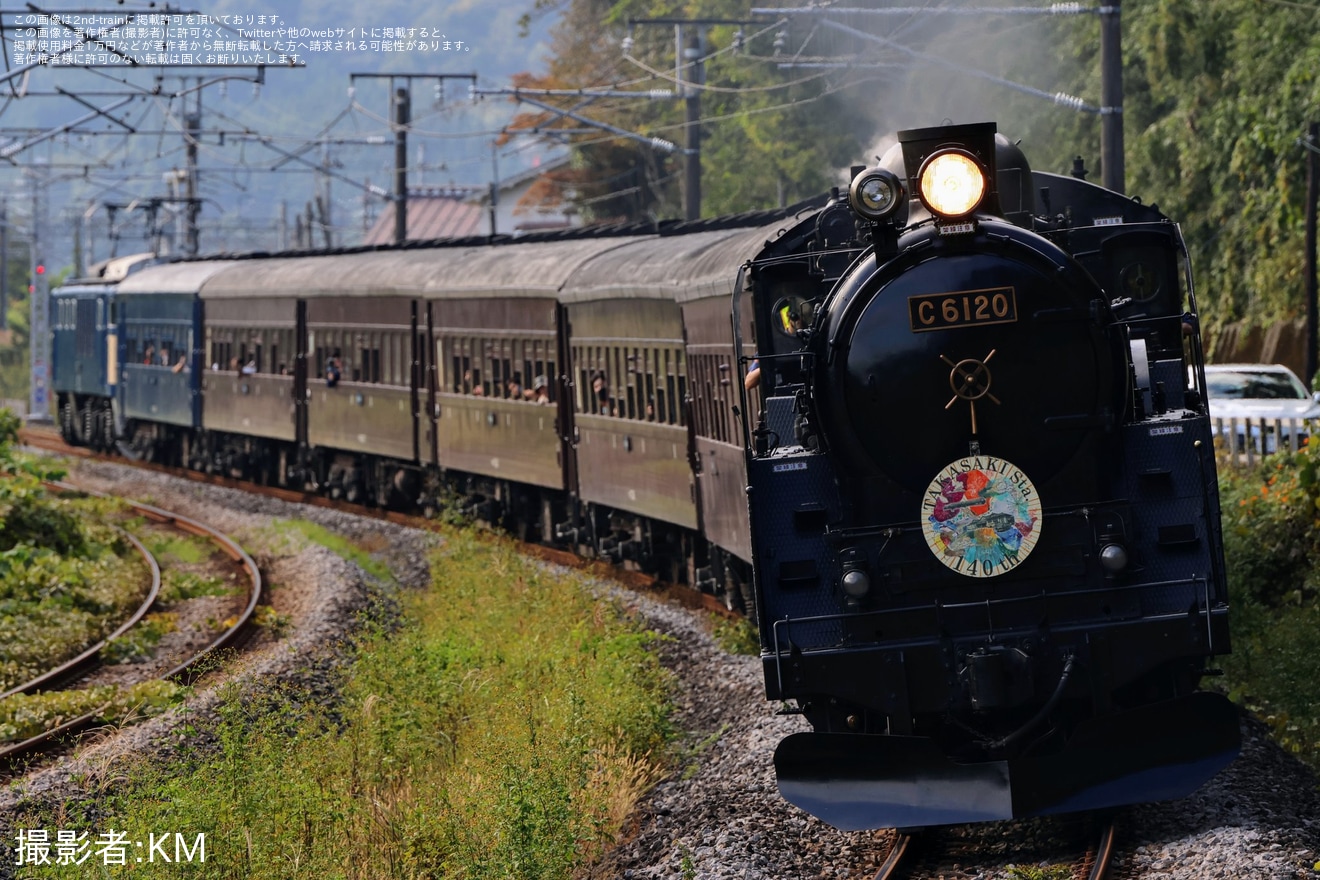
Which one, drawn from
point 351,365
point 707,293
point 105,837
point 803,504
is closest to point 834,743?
point 803,504

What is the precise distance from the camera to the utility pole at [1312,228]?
22922mm

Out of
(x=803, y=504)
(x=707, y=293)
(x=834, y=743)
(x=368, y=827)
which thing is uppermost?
(x=707, y=293)

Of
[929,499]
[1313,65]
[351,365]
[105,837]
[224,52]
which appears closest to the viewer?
[929,499]

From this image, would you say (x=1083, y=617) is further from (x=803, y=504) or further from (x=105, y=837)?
(x=105, y=837)

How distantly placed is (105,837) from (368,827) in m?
1.28

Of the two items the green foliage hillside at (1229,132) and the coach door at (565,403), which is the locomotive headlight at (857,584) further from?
the green foliage hillside at (1229,132)

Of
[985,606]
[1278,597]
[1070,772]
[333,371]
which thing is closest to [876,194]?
[985,606]

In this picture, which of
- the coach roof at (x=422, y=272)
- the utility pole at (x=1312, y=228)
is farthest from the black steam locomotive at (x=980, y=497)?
the utility pole at (x=1312, y=228)

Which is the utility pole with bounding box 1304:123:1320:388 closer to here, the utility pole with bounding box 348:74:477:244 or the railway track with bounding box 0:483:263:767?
the railway track with bounding box 0:483:263:767

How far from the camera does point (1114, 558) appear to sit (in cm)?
811

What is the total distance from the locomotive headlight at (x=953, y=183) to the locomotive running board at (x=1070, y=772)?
7.63 ft

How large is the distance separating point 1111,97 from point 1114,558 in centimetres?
1018

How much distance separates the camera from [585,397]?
63.3ft

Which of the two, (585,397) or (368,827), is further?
(585,397)
